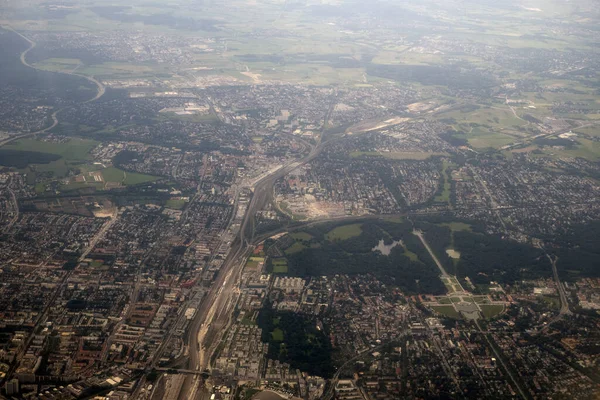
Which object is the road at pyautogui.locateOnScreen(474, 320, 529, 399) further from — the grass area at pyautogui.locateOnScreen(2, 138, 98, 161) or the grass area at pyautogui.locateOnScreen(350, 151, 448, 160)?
the grass area at pyautogui.locateOnScreen(2, 138, 98, 161)

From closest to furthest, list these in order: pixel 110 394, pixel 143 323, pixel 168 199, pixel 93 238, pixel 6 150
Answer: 1. pixel 110 394
2. pixel 143 323
3. pixel 93 238
4. pixel 168 199
5. pixel 6 150

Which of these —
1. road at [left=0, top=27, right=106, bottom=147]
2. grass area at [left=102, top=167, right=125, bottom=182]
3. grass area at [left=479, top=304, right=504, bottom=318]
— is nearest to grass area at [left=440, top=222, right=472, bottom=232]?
grass area at [left=479, top=304, right=504, bottom=318]

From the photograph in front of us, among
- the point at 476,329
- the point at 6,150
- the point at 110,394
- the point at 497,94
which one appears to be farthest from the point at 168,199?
the point at 497,94

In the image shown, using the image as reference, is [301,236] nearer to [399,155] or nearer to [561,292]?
[561,292]

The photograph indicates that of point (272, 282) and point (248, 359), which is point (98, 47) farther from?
point (248, 359)

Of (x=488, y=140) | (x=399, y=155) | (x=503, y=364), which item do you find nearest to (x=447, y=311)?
(x=503, y=364)
